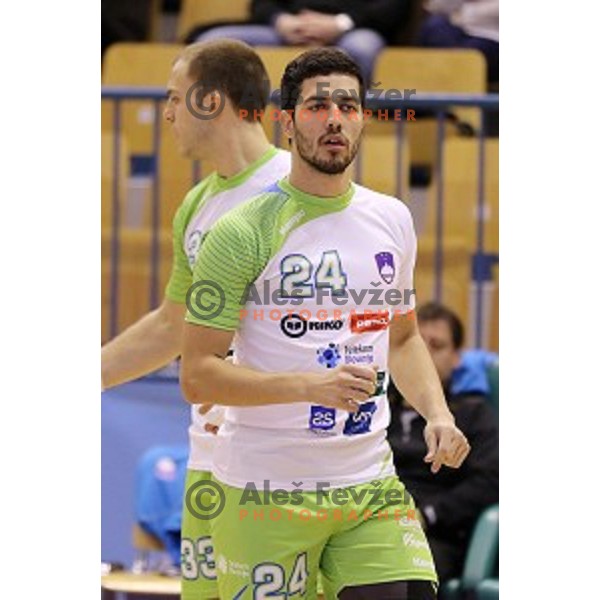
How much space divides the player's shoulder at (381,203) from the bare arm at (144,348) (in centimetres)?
90

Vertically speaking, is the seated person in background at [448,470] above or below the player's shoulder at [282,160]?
below

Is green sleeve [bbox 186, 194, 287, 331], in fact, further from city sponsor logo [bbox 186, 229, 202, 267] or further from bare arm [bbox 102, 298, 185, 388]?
bare arm [bbox 102, 298, 185, 388]

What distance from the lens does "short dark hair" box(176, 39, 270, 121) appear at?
552 cm

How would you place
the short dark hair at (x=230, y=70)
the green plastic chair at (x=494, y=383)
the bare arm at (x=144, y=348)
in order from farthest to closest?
the green plastic chair at (x=494, y=383) < the bare arm at (x=144, y=348) < the short dark hair at (x=230, y=70)

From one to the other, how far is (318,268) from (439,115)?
9.50 ft

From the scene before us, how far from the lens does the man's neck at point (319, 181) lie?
5.00 meters

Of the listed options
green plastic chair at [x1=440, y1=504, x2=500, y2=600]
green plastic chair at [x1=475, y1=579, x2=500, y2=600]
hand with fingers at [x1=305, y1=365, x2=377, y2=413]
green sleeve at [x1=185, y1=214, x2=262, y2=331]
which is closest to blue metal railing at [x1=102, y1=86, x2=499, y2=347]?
green plastic chair at [x1=440, y1=504, x2=500, y2=600]

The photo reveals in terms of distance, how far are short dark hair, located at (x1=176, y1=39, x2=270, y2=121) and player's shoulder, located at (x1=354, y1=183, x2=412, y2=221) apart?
2.01 ft

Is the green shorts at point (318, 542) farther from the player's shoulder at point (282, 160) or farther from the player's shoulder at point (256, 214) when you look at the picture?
the player's shoulder at point (282, 160)

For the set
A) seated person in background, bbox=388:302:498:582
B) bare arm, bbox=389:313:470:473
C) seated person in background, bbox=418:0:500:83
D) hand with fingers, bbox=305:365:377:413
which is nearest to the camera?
hand with fingers, bbox=305:365:377:413

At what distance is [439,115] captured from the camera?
25.5 feet

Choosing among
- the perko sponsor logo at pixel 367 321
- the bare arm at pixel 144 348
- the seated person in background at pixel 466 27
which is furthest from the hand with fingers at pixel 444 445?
the seated person in background at pixel 466 27
